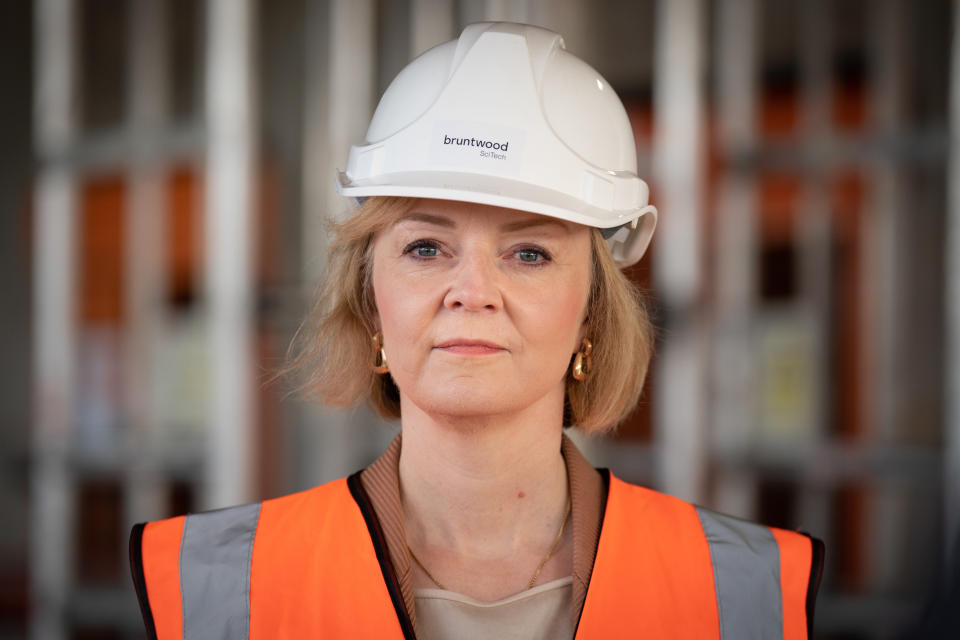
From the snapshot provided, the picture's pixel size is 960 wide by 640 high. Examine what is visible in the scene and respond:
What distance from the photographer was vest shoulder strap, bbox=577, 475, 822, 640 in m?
1.71

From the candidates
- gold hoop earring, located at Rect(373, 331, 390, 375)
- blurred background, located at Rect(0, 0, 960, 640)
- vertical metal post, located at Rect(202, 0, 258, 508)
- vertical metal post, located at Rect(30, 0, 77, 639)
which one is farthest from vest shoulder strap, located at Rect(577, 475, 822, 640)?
vertical metal post, located at Rect(30, 0, 77, 639)

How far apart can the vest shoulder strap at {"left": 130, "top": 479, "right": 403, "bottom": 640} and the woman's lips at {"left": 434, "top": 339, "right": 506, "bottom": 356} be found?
358mm

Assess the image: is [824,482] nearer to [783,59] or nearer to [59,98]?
[783,59]

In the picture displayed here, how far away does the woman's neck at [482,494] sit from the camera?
5.75 ft

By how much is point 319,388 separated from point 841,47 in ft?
10.6

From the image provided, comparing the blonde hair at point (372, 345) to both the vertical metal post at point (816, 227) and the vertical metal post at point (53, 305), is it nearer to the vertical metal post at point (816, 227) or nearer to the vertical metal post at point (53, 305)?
the vertical metal post at point (816, 227)

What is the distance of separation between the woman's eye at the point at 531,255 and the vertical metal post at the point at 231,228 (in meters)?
2.66

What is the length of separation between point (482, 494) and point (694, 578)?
0.39 meters

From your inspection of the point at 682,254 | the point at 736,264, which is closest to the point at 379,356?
the point at 682,254

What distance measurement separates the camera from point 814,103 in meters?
3.96

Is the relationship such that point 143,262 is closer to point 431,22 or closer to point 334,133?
point 334,133

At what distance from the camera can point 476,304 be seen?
1.63 m

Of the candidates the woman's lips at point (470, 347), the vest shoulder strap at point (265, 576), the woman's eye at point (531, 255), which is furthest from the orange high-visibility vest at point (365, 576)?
→ the woman's eye at point (531, 255)

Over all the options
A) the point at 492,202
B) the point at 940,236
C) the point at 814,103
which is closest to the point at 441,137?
the point at 492,202
